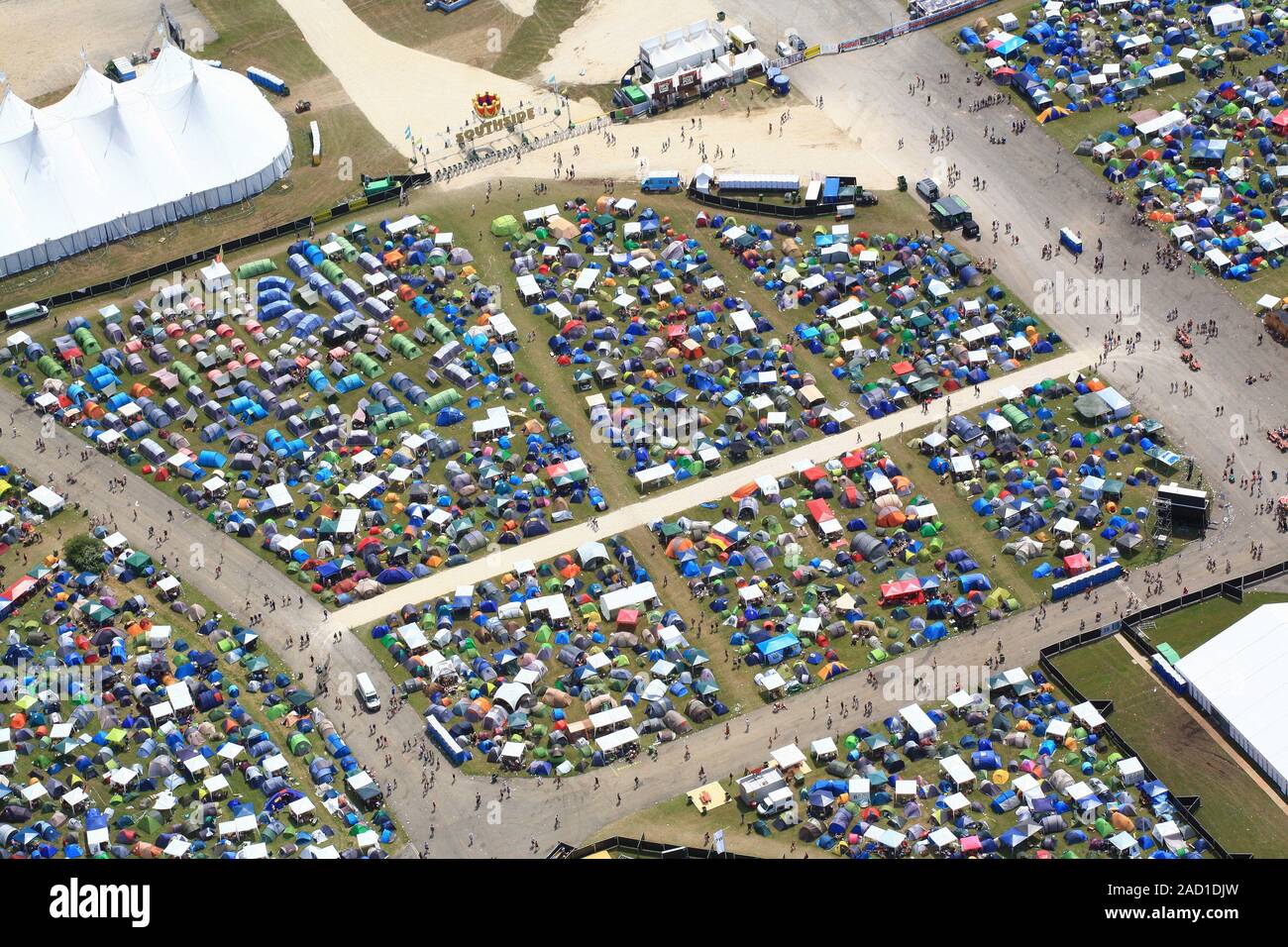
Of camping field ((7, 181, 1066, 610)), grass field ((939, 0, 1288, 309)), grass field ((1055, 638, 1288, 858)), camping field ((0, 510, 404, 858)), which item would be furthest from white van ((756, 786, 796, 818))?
grass field ((939, 0, 1288, 309))

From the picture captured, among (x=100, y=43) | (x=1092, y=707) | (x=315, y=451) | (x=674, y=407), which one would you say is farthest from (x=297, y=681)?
(x=100, y=43)

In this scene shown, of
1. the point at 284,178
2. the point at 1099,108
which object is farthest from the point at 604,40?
the point at 1099,108

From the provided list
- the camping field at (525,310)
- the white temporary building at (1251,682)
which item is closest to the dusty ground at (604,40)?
the camping field at (525,310)

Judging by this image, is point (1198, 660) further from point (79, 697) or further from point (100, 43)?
point (100, 43)

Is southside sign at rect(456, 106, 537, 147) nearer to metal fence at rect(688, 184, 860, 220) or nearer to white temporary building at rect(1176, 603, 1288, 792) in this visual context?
metal fence at rect(688, 184, 860, 220)

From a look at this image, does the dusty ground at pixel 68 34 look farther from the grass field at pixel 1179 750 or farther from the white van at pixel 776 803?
the grass field at pixel 1179 750
